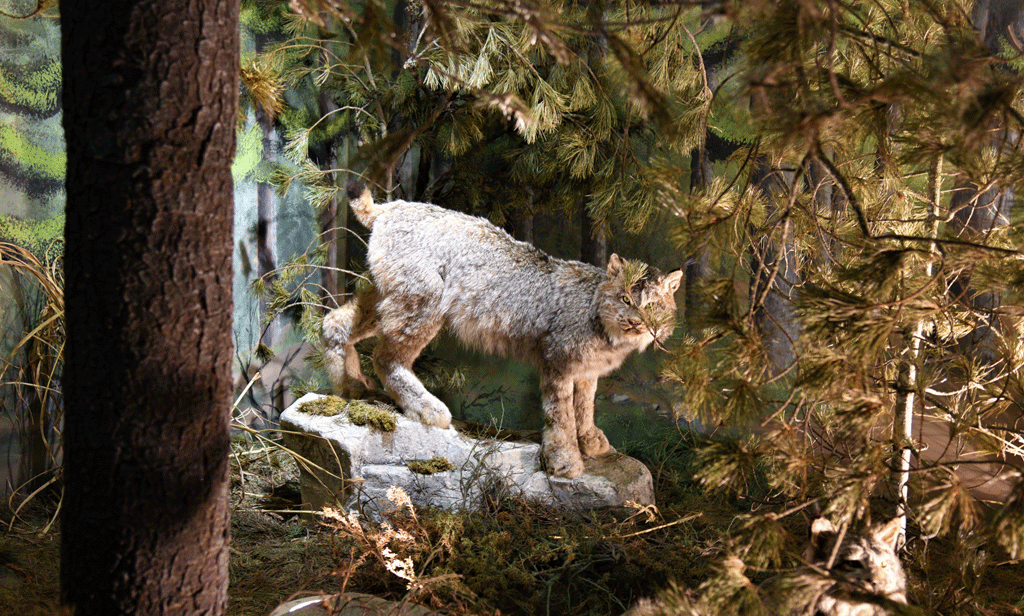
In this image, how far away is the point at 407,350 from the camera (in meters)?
3.44

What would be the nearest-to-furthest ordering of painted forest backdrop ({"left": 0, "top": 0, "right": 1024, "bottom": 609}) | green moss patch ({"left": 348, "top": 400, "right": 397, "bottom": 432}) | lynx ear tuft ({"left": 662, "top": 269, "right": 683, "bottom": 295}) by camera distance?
painted forest backdrop ({"left": 0, "top": 0, "right": 1024, "bottom": 609}) → lynx ear tuft ({"left": 662, "top": 269, "right": 683, "bottom": 295}) → green moss patch ({"left": 348, "top": 400, "right": 397, "bottom": 432})

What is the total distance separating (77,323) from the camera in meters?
1.42

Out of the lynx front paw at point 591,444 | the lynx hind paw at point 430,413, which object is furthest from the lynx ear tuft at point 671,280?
the lynx hind paw at point 430,413

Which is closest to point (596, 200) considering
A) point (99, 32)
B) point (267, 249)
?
point (267, 249)

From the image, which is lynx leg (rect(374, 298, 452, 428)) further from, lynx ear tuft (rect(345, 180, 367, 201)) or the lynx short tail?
lynx ear tuft (rect(345, 180, 367, 201))

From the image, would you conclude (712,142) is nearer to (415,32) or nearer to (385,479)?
(415,32)

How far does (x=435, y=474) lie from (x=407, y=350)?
64 centimetres

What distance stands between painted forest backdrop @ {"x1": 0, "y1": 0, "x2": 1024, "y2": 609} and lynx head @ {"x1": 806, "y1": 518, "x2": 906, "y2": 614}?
13 cm

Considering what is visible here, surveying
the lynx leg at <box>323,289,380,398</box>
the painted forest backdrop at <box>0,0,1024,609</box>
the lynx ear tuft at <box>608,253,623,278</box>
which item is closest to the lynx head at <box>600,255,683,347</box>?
the lynx ear tuft at <box>608,253,623,278</box>

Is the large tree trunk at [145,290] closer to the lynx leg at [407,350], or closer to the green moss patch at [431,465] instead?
the green moss patch at [431,465]

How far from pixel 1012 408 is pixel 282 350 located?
12.9ft

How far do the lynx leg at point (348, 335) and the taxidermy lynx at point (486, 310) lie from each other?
11 millimetres

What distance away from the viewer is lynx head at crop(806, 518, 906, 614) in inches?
69.4

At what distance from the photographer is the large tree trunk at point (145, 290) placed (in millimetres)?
1357
